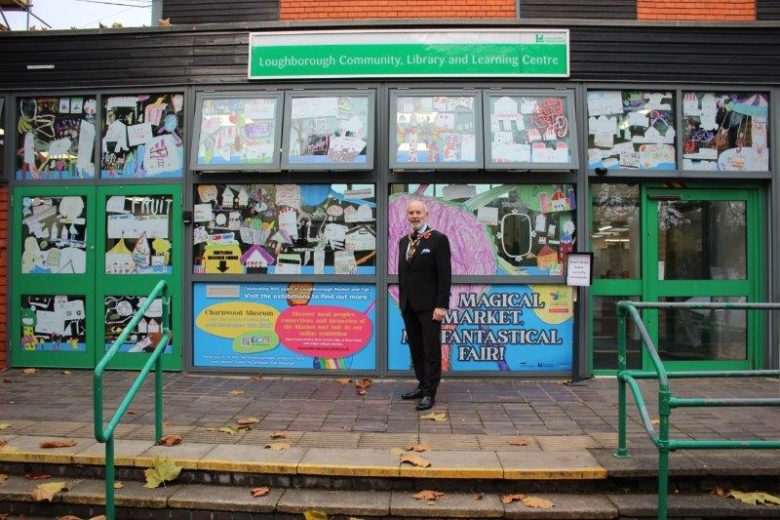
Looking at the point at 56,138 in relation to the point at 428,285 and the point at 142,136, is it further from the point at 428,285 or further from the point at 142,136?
the point at 428,285

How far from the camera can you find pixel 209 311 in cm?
656

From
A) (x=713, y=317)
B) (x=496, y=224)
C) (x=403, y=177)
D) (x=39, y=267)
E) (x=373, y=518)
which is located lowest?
(x=373, y=518)

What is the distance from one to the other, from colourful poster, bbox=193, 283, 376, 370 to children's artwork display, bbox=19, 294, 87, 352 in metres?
1.49

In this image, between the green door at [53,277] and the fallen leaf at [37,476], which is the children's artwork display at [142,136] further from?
the fallen leaf at [37,476]

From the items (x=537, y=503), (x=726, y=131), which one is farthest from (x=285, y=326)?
(x=726, y=131)

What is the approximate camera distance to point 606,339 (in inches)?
258

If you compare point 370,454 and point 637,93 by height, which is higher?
point 637,93

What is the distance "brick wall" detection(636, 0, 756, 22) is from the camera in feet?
21.8

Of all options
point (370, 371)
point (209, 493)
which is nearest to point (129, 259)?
point (370, 371)

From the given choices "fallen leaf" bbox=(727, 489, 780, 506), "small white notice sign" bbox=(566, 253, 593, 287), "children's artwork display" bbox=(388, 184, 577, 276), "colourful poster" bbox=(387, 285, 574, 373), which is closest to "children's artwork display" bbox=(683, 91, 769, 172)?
Result: "children's artwork display" bbox=(388, 184, 577, 276)

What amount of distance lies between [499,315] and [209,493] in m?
3.78

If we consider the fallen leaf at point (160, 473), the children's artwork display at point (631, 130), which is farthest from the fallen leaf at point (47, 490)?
the children's artwork display at point (631, 130)

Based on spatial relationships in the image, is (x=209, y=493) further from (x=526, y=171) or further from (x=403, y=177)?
(x=526, y=171)

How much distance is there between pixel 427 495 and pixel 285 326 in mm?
3337
